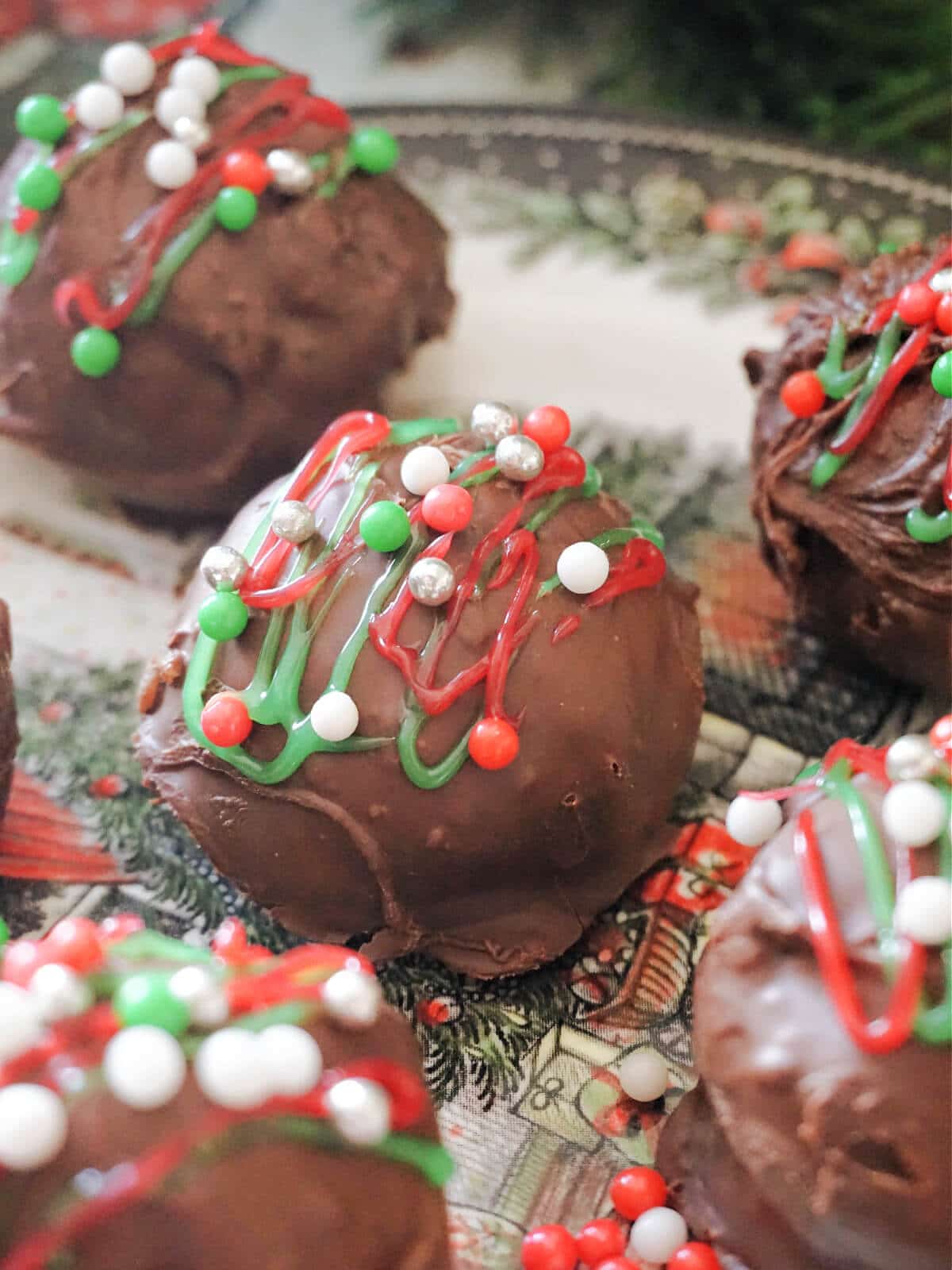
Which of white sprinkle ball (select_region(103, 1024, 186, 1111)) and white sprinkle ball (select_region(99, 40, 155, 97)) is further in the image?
white sprinkle ball (select_region(99, 40, 155, 97))

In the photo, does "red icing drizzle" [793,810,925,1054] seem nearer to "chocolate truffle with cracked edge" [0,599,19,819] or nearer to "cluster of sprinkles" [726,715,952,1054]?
"cluster of sprinkles" [726,715,952,1054]

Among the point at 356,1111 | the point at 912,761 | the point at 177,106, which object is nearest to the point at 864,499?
the point at 912,761

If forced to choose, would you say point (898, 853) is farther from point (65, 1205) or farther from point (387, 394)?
point (387, 394)

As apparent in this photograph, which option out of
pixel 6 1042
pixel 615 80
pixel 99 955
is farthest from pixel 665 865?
pixel 615 80

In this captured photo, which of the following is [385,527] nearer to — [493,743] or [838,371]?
[493,743]

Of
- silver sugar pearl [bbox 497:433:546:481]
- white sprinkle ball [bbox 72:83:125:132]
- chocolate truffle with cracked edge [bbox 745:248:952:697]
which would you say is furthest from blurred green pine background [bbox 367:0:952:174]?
silver sugar pearl [bbox 497:433:546:481]

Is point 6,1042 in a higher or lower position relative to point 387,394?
higher
